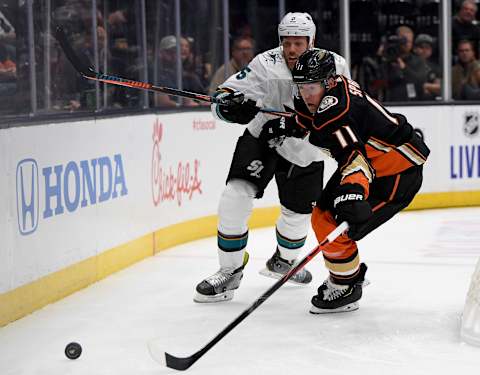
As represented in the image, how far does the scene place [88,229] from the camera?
4.36 m

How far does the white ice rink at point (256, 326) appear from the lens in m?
3.03

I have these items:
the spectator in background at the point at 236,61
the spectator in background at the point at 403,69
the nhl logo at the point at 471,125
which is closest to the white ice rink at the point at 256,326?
the spectator in background at the point at 236,61

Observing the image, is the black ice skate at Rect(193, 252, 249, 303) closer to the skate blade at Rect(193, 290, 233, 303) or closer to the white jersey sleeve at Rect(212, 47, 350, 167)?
the skate blade at Rect(193, 290, 233, 303)

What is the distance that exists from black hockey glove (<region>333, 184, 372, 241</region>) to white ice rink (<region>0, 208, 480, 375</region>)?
40 centimetres

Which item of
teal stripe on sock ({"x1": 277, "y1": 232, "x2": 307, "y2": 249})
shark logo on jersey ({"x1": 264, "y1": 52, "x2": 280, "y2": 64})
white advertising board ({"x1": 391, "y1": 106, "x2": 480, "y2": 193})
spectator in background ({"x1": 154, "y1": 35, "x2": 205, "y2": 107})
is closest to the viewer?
shark logo on jersey ({"x1": 264, "y1": 52, "x2": 280, "y2": 64})

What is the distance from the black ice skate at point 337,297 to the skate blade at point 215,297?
41cm

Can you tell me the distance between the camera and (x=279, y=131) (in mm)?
3980

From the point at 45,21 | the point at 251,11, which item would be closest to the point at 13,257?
the point at 45,21

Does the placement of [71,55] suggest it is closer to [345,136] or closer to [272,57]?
[272,57]

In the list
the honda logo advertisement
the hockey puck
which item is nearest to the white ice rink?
the hockey puck

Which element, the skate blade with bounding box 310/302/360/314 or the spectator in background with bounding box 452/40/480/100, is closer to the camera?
the skate blade with bounding box 310/302/360/314

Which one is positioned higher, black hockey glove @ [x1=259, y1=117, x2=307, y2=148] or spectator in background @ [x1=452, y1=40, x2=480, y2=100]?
spectator in background @ [x1=452, y1=40, x2=480, y2=100]

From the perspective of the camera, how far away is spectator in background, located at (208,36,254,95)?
648 centimetres

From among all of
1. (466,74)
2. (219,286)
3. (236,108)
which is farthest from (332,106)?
(466,74)
